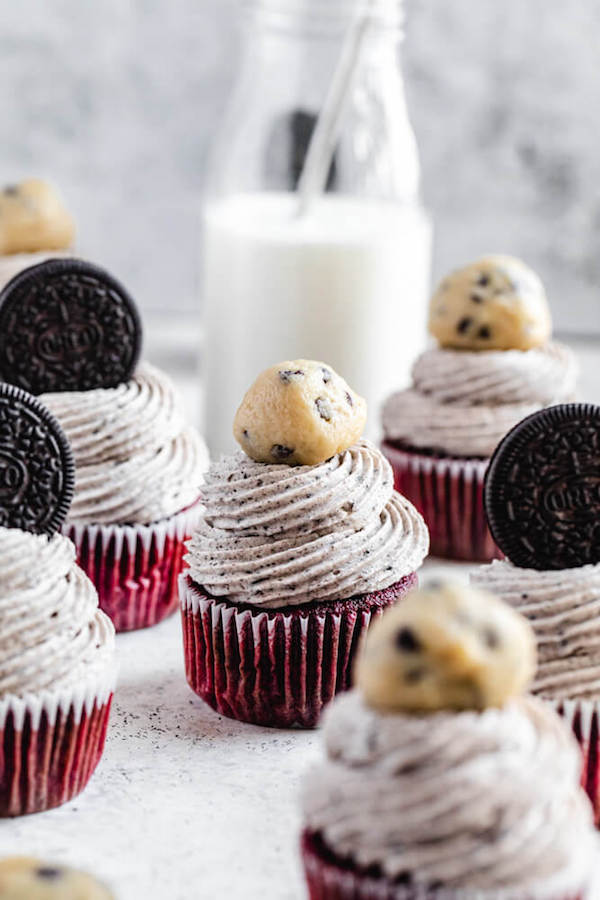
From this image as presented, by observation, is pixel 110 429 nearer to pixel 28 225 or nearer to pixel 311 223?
pixel 28 225

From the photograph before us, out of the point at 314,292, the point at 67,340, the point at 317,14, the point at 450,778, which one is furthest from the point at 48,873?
the point at 317,14

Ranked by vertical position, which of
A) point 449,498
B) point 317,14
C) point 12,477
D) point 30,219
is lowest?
point 449,498

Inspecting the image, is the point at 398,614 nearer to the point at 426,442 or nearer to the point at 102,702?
the point at 102,702

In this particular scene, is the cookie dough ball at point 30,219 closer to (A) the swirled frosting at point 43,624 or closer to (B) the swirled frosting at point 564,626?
(A) the swirled frosting at point 43,624

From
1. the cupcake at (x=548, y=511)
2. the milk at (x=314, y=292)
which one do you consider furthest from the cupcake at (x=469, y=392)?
the cupcake at (x=548, y=511)

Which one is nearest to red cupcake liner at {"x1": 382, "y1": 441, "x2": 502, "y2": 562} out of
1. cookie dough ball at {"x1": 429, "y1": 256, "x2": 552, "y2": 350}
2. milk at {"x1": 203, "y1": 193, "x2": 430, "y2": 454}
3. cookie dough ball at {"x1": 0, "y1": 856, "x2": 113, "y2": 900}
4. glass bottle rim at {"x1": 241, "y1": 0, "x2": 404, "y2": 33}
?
cookie dough ball at {"x1": 429, "y1": 256, "x2": 552, "y2": 350}

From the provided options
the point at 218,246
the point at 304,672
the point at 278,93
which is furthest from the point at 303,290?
the point at 304,672
